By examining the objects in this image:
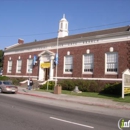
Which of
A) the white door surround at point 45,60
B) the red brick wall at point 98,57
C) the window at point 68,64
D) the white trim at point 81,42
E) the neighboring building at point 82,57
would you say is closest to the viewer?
the red brick wall at point 98,57

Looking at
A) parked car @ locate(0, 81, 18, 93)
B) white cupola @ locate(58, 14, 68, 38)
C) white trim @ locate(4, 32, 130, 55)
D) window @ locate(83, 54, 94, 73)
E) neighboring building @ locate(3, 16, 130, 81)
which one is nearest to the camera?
parked car @ locate(0, 81, 18, 93)

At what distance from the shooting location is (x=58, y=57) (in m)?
29.5

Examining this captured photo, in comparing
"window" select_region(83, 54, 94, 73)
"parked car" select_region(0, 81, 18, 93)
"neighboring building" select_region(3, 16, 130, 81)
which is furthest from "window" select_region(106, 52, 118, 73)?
"parked car" select_region(0, 81, 18, 93)

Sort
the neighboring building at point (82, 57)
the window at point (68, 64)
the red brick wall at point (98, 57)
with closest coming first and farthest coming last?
the red brick wall at point (98, 57) → the neighboring building at point (82, 57) → the window at point (68, 64)

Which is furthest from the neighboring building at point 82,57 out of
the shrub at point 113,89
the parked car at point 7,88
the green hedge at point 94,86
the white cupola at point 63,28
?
the parked car at point 7,88

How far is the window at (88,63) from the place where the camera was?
83.6 feet

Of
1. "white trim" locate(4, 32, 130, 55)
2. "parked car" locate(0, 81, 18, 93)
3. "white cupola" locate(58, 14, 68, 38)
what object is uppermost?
"white cupola" locate(58, 14, 68, 38)

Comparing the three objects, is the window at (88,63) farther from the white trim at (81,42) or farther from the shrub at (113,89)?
the shrub at (113,89)

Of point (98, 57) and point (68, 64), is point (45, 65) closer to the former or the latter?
point (68, 64)

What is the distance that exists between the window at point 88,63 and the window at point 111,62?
2419 mm

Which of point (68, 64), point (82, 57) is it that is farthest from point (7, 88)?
point (82, 57)

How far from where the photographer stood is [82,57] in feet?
86.4

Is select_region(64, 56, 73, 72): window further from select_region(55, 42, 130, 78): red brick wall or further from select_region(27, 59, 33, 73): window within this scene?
select_region(27, 59, 33, 73): window

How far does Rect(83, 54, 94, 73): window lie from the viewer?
83.6 ft
